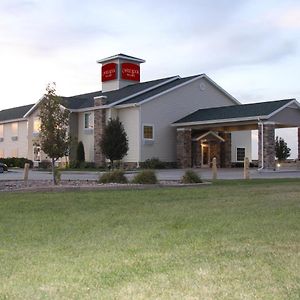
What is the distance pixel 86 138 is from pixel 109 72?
7.60 meters

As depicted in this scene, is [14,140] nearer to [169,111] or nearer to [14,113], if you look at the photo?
[14,113]

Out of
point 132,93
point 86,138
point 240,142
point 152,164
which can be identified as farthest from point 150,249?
point 240,142

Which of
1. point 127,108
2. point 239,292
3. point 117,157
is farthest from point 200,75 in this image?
point 239,292

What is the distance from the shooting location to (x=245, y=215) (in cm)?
1026

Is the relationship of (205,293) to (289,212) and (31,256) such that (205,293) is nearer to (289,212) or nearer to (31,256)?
(31,256)

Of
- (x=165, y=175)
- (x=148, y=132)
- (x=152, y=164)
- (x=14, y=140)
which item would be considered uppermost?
(x=148, y=132)

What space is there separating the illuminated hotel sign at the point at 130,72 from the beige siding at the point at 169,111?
7.06 m

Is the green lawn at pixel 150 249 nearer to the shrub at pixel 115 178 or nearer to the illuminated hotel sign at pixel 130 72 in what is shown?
the shrub at pixel 115 178

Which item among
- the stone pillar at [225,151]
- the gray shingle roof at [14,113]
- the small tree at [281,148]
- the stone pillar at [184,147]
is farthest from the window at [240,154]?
the gray shingle roof at [14,113]

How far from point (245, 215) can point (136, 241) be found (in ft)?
10.8

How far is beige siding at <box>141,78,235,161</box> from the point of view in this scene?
3978 centimetres

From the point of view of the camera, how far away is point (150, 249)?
276 inches

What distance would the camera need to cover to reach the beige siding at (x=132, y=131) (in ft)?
129

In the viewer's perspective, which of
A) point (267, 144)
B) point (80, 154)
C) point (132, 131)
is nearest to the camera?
point (267, 144)
